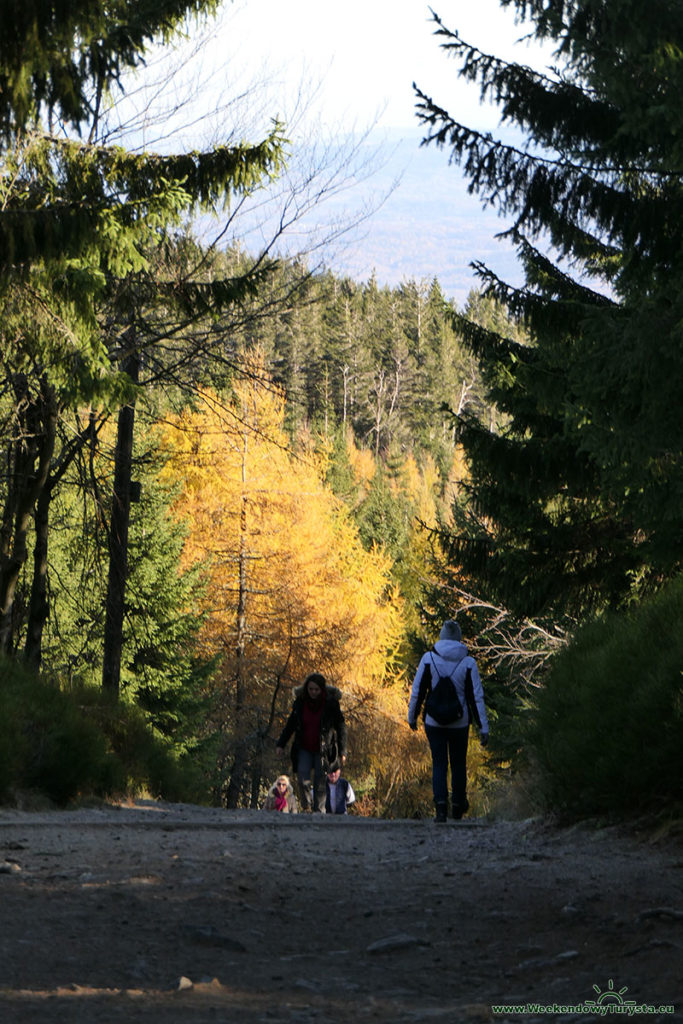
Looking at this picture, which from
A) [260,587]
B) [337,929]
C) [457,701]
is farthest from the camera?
[260,587]

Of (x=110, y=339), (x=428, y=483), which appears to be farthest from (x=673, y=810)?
(x=428, y=483)

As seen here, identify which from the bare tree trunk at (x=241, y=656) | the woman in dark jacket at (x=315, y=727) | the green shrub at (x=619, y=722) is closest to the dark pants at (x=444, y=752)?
the green shrub at (x=619, y=722)

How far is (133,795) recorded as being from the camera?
1246 centimetres

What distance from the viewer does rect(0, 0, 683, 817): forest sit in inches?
229

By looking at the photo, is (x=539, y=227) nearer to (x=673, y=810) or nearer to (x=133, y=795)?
(x=673, y=810)

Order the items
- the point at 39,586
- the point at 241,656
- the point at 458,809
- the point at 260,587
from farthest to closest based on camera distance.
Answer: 1. the point at 260,587
2. the point at 241,656
3. the point at 39,586
4. the point at 458,809

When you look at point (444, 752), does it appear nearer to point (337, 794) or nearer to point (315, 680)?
point (315, 680)

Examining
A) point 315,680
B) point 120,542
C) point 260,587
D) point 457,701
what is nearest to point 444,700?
point 457,701

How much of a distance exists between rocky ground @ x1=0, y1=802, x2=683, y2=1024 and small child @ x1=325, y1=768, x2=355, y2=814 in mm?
6568

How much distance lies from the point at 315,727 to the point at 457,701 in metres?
4.17

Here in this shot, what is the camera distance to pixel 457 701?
9875mm

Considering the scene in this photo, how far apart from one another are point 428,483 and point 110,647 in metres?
76.1

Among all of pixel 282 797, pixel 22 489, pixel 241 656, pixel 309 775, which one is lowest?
pixel 282 797

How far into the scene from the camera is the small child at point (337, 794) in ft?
47.8
